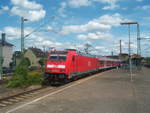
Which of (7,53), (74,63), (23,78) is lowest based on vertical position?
(23,78)

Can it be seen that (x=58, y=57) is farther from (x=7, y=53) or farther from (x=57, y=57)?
(x=7, y=53)

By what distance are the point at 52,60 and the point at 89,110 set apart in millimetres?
10533

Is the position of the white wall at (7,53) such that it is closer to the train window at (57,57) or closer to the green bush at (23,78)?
the green bush at (23,78)

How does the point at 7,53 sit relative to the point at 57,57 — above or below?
above

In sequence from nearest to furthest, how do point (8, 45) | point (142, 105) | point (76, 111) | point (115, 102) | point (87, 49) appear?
point (76, 111)
point (142, 105)
point (115, 102)
point (87, 49)
point (8, 45)

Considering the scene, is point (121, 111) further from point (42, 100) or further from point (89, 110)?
point (42, 100)

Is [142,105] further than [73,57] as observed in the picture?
No

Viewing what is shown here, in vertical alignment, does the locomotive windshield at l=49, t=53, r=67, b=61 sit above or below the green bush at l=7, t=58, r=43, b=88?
above

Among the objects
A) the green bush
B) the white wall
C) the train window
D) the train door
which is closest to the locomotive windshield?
the train window

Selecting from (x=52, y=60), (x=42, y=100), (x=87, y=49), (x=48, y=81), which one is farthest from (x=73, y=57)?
(x=87, y=49)

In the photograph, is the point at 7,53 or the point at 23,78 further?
the point at 7,53

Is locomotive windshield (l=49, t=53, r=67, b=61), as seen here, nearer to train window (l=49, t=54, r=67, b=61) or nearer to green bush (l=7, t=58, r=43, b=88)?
train window (l=49, t=54, r=67, b=61)

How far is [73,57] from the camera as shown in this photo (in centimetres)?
1864

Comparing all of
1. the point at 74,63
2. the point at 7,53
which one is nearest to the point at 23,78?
the point at 74,63
